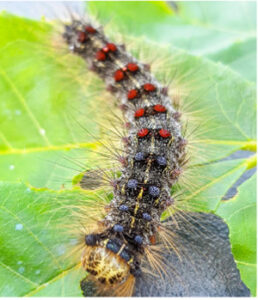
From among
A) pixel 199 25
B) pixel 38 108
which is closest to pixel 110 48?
pixel 38 108

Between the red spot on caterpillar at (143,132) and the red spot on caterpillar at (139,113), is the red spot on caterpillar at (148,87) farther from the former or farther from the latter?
the red spot on caterpillar at (143,132)

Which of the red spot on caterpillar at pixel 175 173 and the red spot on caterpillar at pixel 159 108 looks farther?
the red spot on caterpillar at pixel 159 108

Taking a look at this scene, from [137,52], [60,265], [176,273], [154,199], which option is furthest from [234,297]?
[137,52]

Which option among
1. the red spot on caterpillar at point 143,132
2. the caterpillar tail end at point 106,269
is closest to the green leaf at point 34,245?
the caterpillar tail end at point 106,269

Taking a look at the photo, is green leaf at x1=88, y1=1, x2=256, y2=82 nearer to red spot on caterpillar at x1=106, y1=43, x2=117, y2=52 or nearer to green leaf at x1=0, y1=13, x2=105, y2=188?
red spot on caterpillar at x1=106, y1=43, x2=117, y2=52

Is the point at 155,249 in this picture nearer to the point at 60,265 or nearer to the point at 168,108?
the point at 60,265

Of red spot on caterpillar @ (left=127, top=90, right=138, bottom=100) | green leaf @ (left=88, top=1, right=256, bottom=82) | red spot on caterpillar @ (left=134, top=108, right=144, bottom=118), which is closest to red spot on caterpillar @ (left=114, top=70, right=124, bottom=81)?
red spot on caterpillar @ (left=127, top=90, right=138, bottom=100)

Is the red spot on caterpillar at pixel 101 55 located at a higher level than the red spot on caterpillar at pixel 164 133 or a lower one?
higher
